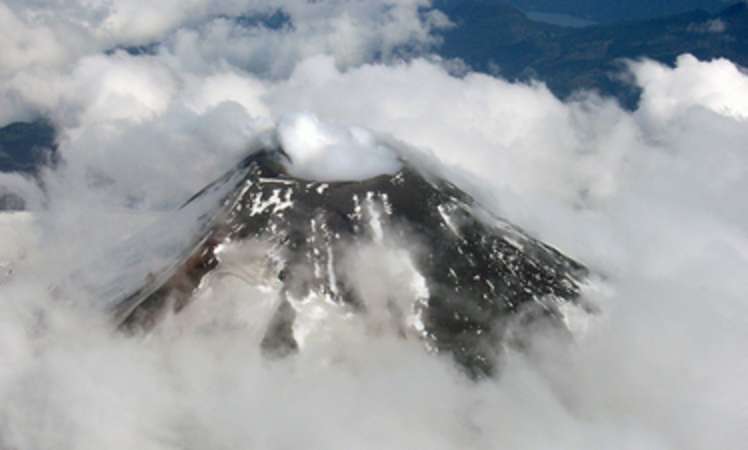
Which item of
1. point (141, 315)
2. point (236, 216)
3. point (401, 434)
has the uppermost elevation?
point (236, 216)

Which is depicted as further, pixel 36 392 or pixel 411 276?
pixel 411 276

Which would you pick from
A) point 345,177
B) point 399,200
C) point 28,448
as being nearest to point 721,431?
point 399,200

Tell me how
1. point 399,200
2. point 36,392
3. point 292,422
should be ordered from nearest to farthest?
point 36,392 → point 292,422 → point 399,200

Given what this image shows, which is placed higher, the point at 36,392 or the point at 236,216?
the point at 236,216

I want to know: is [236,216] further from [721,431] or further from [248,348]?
[721,431]

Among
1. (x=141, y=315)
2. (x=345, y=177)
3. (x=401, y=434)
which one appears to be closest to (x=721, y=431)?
(x=401, y=434)

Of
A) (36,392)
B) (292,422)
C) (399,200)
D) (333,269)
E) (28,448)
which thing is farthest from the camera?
(399,200)
